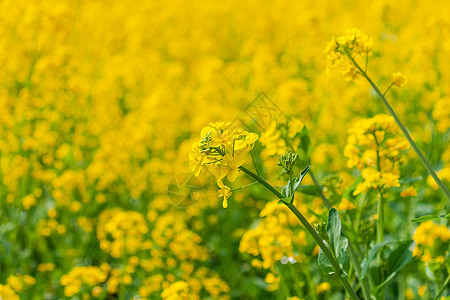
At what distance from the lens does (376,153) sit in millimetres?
1906

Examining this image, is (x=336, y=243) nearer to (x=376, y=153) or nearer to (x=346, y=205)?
(x=346, y=205)

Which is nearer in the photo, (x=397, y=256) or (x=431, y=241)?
(x=397, y=256)

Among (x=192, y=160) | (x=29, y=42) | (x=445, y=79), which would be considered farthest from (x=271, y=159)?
(x=192, y=160)

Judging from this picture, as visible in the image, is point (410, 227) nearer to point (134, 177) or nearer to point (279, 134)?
point (279, 134)

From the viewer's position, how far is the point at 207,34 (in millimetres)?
7453

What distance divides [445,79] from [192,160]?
3.53 meters

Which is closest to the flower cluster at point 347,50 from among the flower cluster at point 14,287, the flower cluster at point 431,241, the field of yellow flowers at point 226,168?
the field of yellow flowers at point 226,168

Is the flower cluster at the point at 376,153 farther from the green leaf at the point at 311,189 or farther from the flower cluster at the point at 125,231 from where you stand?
the flower cluster at the point at 125,231

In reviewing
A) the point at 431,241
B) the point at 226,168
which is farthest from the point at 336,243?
the point at 431,241

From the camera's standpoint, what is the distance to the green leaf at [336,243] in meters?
1.40

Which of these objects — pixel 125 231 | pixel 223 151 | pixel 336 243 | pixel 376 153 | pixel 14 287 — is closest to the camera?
pixel 223 151

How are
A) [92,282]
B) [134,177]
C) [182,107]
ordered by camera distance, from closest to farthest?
[92,282] → [134,177] → [182,107]

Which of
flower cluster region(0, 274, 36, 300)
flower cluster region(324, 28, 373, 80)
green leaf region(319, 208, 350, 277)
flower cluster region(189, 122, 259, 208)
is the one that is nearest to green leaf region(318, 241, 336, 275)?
green leaf region(319, 208, 350, 277)

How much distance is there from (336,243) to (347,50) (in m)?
0.65
